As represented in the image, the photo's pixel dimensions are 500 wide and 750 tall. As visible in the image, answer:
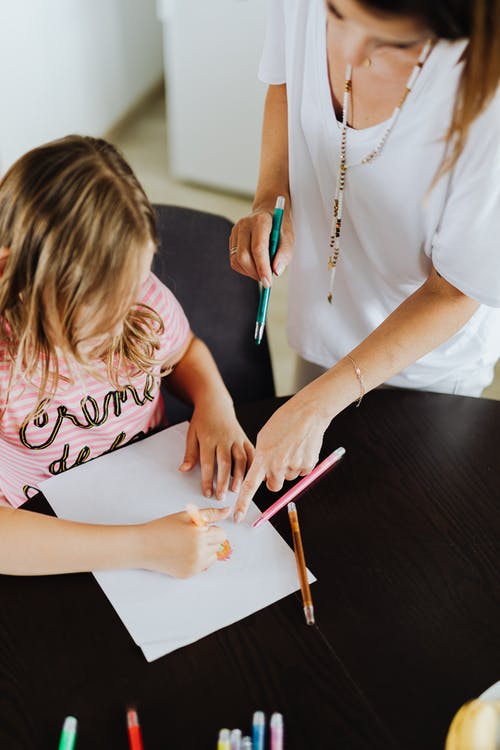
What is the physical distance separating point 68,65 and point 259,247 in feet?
6.48

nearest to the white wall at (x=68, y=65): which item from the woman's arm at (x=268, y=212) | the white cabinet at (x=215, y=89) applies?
the white cabinet at (x=215, y=89)

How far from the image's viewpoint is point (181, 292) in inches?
A: 51.2

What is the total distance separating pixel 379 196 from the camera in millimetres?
975

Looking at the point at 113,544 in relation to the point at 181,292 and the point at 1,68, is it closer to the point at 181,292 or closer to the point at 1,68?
the point at 181,292

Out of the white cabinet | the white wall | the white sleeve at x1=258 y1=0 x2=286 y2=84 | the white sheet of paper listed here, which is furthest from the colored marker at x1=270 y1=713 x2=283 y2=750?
the white wall

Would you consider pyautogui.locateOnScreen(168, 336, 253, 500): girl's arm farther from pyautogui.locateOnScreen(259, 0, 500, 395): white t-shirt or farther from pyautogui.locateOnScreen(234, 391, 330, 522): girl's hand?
pyautogui.locateOnScreen(259, 0, 500, 395): white t-shirt

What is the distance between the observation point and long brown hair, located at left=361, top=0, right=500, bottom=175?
629 millimetres

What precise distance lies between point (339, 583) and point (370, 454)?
200mm

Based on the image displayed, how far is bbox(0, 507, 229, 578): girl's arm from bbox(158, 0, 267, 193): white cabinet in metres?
1.88

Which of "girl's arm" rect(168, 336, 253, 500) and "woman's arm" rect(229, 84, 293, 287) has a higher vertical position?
"woman's arm" rect(229, 84, 293, 287)

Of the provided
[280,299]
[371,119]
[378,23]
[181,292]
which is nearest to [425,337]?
[371,119]

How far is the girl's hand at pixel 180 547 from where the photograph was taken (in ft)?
2.74

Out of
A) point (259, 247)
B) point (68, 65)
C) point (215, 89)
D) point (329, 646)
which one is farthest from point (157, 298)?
point (68, 65)

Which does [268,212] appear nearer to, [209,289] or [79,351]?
[209,289]
